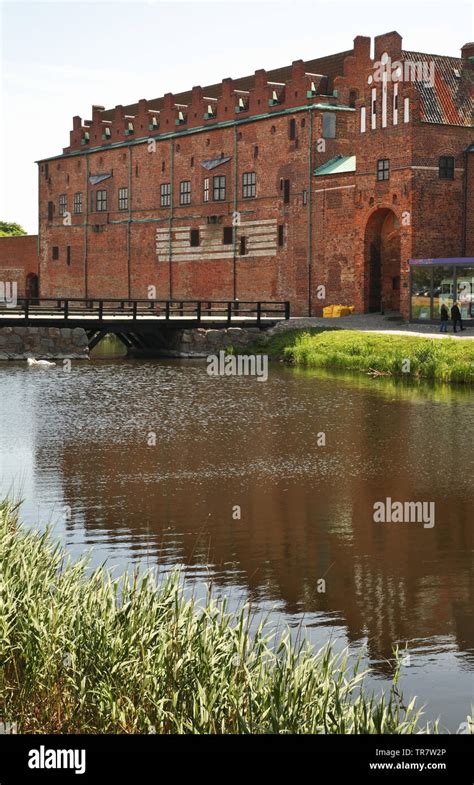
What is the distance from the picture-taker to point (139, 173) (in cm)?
6138

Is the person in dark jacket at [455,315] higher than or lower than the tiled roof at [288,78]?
lower

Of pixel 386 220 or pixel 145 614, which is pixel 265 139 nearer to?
pixel 386 220

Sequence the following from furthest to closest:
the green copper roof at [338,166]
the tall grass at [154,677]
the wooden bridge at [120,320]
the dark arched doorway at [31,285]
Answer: the dark arched doorway at [31,285], the green copper roof at [338,166], the wooden bridge at [120,320], the tall grass at [154,677]

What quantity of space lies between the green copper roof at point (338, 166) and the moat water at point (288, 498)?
20.0m

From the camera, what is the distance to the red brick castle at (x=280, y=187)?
43.7 meters

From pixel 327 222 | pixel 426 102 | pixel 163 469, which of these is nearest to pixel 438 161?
pixel 426 102

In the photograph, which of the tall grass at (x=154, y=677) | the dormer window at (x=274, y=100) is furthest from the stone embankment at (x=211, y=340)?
the tall grass at (x=154, y=677)

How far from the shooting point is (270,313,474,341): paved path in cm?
3831

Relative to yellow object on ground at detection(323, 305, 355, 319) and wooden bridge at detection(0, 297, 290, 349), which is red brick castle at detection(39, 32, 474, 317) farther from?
wooden bridge at detection(0, 297, 290, 349)

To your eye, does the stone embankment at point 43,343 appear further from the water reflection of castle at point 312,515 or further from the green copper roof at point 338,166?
the water reflection of castle at point 312,515

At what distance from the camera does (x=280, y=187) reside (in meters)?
50.7

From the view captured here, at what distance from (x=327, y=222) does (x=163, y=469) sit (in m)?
31.5

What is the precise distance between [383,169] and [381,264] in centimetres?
398

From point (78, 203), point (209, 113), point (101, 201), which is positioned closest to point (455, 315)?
point (209, 113)
